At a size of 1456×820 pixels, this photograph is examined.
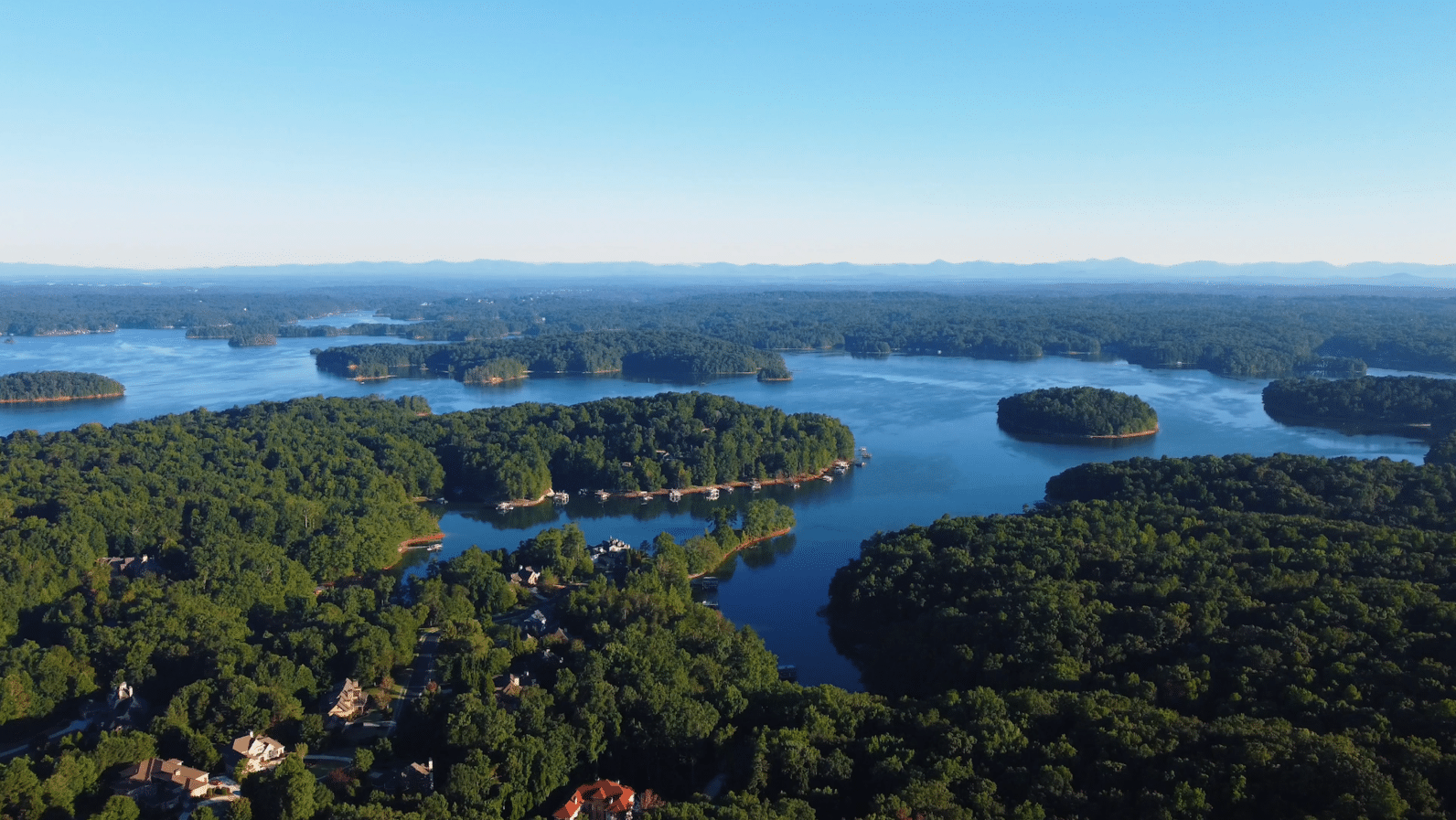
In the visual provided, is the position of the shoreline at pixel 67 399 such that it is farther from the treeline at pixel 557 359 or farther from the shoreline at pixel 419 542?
the shoreline at pixel 419 542

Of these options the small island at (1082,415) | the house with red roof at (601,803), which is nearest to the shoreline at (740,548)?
the house with red roof at (601,803)

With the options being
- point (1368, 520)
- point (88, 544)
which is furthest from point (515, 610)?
point (1368, 520)

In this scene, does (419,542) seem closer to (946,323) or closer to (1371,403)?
(1371,403)

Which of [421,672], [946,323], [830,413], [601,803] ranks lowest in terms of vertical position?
[421,672]

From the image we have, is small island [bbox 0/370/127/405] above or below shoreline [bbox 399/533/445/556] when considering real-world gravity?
above

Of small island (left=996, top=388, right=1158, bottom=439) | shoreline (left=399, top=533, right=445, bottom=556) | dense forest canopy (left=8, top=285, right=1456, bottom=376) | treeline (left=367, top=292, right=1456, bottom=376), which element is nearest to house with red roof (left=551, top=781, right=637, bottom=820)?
shoreline (left=399, top=533, right=445, bottom=556)

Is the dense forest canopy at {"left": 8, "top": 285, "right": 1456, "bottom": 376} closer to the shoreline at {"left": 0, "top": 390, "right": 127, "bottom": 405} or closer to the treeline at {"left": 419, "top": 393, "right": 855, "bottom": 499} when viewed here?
the shoreline at {"left": 0, "top": 390, "right": 127, "bottom": 405}

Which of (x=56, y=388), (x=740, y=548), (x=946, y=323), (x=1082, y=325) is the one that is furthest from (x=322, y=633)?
(x=1082, y=325)
